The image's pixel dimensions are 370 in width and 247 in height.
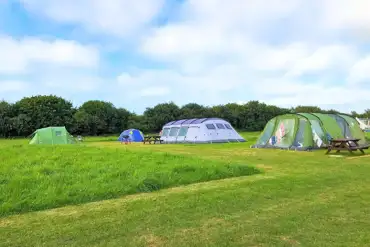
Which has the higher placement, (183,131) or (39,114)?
(39,114)

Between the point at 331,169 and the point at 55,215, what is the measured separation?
7.20 metres

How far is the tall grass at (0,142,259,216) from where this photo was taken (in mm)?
5309

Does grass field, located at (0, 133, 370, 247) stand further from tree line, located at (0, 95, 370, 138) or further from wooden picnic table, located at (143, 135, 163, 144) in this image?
tree line, located at (0, 95, 370, 138)

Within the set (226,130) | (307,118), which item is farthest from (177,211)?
(226,130)

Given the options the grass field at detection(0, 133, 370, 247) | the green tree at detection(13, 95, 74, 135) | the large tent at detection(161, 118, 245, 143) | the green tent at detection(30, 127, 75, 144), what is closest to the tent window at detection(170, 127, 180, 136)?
the large tent at detection(161, 118, 245, 143)

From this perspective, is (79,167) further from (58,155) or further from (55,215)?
(55,215)

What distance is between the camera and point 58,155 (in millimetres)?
8703

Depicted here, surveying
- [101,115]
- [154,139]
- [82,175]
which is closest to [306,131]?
[82,175]

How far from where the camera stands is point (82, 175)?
656 centimetres

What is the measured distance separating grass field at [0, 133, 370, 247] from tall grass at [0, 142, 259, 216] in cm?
2

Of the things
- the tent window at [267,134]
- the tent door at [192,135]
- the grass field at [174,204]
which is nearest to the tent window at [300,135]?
the tent window at [267,134]

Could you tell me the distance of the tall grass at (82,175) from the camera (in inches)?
209

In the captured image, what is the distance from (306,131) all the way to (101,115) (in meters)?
36.0

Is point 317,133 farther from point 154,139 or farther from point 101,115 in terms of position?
point 101,115
